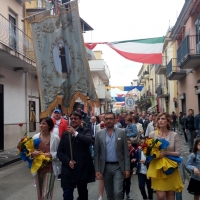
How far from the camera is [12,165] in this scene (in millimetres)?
12961

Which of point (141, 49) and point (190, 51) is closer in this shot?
point (141, 49)

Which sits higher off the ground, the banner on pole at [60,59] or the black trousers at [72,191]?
the banner on pole at [60,59]

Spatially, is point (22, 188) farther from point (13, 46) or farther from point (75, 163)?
point (13, 46)

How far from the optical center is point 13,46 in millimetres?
16266

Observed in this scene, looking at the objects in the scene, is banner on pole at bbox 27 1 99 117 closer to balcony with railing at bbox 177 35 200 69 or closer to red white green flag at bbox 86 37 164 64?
red white green flag at bbox 86 37 164 64

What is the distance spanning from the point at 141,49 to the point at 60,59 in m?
9.83

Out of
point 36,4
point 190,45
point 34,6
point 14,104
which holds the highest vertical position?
point 36,4

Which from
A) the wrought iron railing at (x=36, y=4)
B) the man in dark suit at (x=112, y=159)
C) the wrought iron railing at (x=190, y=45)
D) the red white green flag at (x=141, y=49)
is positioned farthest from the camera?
the wrought iron railing at (x=36, y=4)

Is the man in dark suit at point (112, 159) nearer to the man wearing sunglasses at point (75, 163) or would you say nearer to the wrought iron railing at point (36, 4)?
the man wearing sunglasses at point (75, 163)

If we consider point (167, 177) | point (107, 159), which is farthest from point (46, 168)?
point (167, 177)

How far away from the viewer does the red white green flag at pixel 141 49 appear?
604 inches

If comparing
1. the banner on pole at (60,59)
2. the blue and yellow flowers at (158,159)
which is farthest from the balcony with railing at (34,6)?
the blue and yellow flowers at (158,159)

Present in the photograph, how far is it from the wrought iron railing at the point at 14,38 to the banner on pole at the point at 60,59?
9177 millimetres

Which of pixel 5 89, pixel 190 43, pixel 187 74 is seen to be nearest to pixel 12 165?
pixel 5 89
